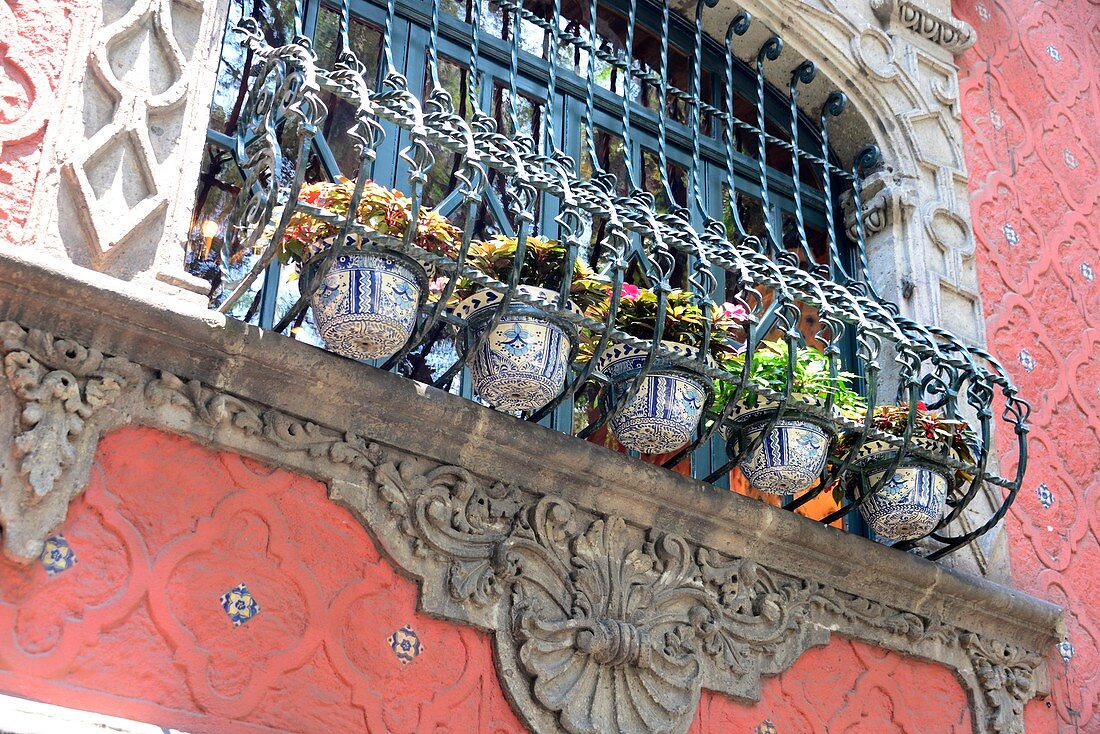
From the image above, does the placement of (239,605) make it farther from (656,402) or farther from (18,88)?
(18,88)

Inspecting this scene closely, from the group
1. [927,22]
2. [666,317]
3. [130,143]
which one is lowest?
[666,317]

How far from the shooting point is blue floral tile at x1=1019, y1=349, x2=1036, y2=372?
18.6ft

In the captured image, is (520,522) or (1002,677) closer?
(520,522)

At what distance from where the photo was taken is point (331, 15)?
197 inches

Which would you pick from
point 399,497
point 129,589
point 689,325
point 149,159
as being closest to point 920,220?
point 689,325

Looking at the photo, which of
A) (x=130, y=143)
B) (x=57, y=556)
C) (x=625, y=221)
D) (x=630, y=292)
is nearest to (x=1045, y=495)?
(x=630, y=292)

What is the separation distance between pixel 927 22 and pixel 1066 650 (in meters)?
2.62

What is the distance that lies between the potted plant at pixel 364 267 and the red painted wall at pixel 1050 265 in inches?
101

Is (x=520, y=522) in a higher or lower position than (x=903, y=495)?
lower

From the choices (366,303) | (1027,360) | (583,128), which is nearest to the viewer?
(366,303)

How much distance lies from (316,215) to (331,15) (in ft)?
5.35

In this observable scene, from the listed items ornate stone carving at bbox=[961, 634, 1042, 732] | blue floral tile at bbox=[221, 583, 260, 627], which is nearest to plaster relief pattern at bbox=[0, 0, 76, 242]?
blue floral tile at bbox=[221, 583, 260, 627]

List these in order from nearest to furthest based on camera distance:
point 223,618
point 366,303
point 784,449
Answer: point 223,618 → point 366,303 → point 784,449

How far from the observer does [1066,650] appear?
5.07 m
